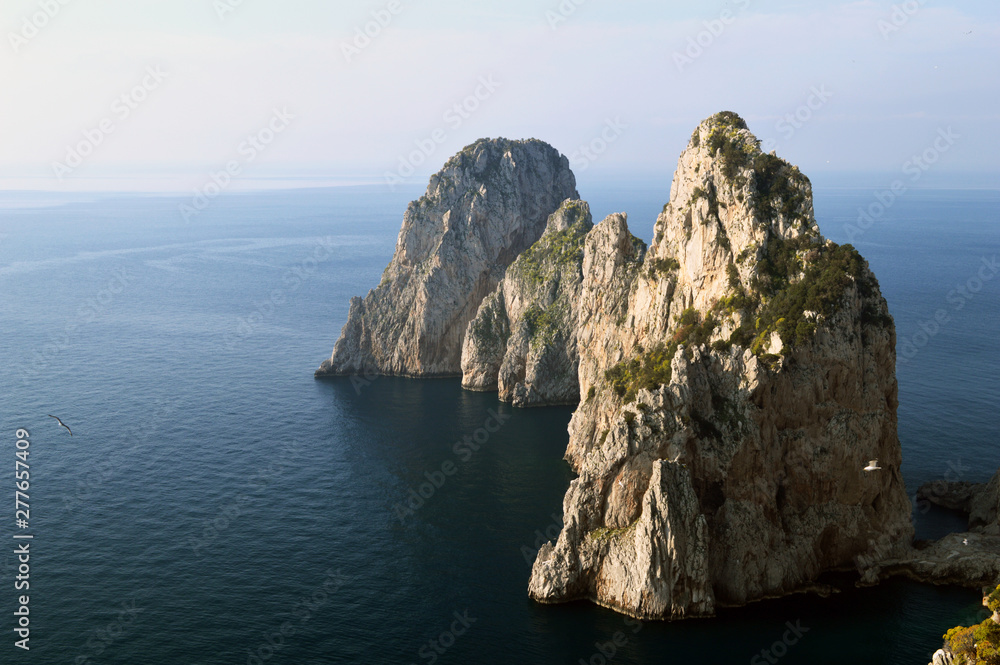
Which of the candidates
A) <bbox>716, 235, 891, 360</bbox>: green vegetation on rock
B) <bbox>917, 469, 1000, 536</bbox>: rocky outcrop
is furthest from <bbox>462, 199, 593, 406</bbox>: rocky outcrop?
<bbox>917, 469, 1000, 536</bbox>: rocky outcrop

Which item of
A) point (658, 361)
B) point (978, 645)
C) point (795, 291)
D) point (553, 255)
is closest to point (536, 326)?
point (553, 255)

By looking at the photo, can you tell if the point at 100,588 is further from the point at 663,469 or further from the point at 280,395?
the point at 280,395

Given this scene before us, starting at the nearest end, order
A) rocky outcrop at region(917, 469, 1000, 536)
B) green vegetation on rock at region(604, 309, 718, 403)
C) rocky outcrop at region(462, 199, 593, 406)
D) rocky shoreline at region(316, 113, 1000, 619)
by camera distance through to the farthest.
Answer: rocky shoreline at region(316, 113, 1000, 619)
rocky outcrop at region(917, 469, 1000, 536)
green vegetation on rock at region(604, 309, 718, 403)
rocky outcrop at region(462, 199, 593, 406)

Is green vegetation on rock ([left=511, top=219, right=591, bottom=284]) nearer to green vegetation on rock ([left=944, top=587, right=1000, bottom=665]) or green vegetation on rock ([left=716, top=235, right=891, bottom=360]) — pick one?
green vegetation on rock ([left=716, top=235, right=891, bottom=360])

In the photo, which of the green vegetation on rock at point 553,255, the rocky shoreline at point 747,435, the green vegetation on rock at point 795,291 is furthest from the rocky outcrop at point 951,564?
the green vegetation on rock at point 553,255

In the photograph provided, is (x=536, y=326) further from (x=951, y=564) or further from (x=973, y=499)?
(x=951, y=564)

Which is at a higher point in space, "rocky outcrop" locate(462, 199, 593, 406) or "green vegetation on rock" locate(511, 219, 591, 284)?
"green vegetation on rock" locate(511, 219, 591, 284)

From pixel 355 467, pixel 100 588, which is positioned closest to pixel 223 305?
pixel 355 467

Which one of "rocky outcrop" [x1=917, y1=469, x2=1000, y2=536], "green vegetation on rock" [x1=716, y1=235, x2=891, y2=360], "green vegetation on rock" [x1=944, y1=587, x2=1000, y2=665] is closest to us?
"green vegetation on rock" [x1=944, y1=587, x2=1000, y2=665]
